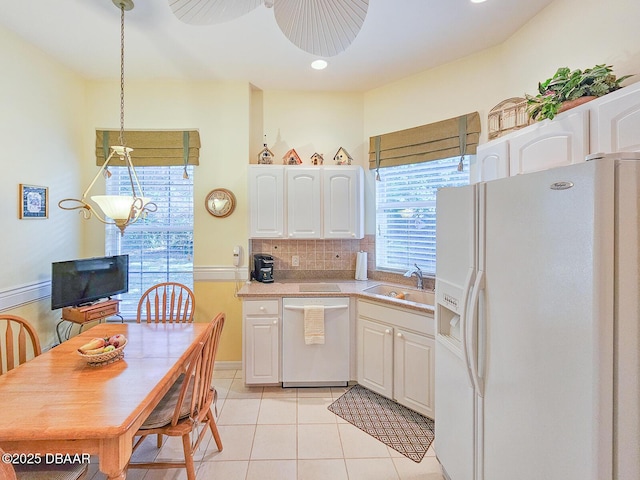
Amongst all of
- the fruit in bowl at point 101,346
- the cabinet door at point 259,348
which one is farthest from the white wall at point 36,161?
the cabinet door at point 259,348

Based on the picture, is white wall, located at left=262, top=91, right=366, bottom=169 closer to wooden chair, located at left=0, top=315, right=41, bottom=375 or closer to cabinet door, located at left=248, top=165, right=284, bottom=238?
cabinet door, located at left=248, top=165, right=284, bottom=238

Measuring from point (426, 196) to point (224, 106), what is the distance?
2.25 metres

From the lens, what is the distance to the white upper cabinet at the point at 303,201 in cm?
300

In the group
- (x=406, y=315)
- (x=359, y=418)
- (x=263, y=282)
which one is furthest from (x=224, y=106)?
(x=359, y=418)

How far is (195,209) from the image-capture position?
3.08m

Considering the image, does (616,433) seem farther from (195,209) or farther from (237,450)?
(195,209)

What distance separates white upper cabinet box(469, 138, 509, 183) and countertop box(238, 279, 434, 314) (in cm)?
108

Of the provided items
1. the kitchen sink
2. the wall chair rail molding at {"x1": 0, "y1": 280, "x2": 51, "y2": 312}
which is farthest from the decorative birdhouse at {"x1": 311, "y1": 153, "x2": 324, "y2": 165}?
the wall chair rail molding at {"x1": 0, "y1": 280, "x2": 51, "y2": 312}

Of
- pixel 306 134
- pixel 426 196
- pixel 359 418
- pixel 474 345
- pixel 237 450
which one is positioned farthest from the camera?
pixel 306 134

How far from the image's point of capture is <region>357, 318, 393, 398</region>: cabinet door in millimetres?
2473

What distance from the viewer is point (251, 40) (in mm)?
2377

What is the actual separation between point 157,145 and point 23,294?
170 cm

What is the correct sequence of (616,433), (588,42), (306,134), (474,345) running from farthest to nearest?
1. (306,134)
2. (588,42)
3. (474,345)
4. (616,433)

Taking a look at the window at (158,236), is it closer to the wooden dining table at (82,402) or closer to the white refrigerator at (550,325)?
the wooden dining table at (82,402)
